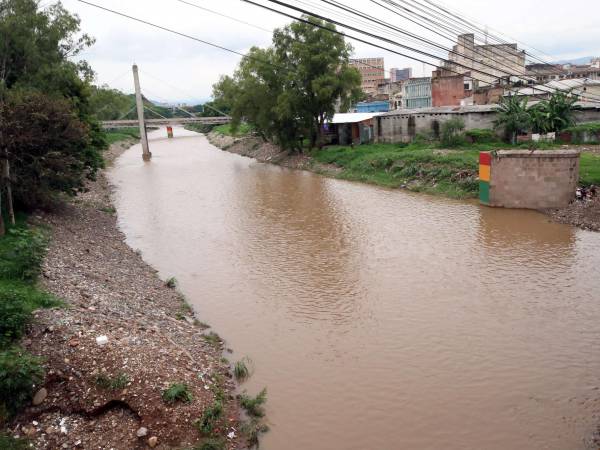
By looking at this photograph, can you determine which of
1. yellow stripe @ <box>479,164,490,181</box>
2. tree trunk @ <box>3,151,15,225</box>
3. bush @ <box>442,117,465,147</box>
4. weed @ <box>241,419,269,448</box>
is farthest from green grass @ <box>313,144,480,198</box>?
weed @ <box>241,419,269,448</box>

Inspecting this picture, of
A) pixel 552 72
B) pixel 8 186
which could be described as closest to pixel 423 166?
pixel 8 186

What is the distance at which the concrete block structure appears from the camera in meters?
18.4

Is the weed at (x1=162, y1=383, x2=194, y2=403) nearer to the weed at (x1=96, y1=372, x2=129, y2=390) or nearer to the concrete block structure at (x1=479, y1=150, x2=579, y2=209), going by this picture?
the weed at (x1=96, y1=372, x2=129, y2=390)

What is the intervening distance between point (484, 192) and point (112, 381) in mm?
16708

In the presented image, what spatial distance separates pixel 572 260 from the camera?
44.9 feet

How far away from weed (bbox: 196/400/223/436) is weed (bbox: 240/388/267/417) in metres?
0.52

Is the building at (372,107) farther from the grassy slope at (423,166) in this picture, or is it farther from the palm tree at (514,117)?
the palm tree at (514,117)

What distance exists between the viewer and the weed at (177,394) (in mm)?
6945

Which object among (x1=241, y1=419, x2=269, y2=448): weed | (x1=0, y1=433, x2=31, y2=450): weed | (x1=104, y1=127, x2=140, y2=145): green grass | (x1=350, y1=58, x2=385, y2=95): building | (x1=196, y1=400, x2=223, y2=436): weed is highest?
(x1=350, y1=58, x2=385, y2=95): building

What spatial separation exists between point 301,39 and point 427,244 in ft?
75.2

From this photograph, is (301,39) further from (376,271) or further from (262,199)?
(376,271)

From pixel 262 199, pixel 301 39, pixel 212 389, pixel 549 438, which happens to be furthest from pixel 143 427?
pixel 301 39

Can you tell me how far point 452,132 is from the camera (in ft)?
96.2

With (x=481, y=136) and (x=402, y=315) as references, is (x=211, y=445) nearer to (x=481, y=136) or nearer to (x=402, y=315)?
(x=402, y=315)
